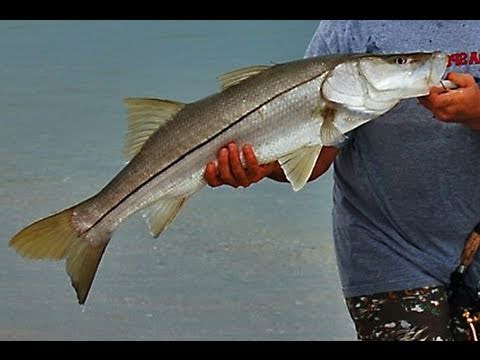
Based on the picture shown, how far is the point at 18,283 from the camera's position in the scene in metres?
3.70

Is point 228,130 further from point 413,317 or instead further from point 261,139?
point 413,317

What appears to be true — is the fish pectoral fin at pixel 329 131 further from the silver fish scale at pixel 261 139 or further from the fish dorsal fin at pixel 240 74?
the fish dorsal fin at pixel 240 74

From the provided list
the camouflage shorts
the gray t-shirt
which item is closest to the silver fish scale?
the gray t-shirt

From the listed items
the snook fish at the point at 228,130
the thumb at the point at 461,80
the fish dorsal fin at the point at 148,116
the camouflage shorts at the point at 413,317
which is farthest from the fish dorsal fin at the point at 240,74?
the camouflage shorts at the point at 413,317

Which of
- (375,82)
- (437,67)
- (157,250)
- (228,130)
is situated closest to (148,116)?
(228,130)

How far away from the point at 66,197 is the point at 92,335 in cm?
85

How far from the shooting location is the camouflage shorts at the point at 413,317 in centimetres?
233

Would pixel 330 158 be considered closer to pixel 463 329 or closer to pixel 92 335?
pixel 463 329

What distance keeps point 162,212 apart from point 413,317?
56cm

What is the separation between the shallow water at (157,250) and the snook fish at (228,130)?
111 centimetres

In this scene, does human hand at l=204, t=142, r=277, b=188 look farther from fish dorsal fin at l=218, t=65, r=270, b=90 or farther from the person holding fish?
fish dorsal fin at l=218, t=65, r=270, b=90

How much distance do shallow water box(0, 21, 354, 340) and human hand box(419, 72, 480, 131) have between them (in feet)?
4.25

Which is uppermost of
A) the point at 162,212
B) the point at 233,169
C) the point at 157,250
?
the point at 233,169

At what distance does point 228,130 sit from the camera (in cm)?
226
